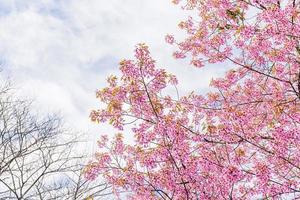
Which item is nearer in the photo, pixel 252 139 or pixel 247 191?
pixel 247 191

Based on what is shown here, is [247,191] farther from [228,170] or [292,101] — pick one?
[292,101]

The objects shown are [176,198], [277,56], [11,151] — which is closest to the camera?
[176,198]

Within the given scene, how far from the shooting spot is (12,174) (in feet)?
42.0

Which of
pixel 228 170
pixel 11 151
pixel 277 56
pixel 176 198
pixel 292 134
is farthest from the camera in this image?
pixel 11 151

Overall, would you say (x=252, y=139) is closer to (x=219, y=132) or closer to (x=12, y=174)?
(x=219, y=132)

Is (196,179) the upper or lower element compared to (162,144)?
lower

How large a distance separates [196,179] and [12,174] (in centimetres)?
850

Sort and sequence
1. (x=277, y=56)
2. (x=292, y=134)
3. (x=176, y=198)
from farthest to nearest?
1. (x=277, y=56)
2. (x=176, y=198)
3. (x=292, y=134)

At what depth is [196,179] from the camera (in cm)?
605

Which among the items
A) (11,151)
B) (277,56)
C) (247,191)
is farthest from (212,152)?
(11,151)

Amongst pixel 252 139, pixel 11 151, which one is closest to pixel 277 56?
pixel 252 139

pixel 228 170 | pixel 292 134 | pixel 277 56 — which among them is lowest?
pixel 228 170

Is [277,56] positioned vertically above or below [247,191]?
above

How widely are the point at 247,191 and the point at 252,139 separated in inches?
37.5
